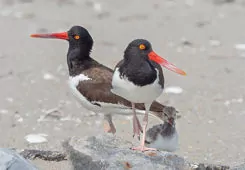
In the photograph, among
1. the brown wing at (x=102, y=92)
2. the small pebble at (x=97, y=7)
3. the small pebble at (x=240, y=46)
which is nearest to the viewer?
the brown wing at (x=102, y=92)

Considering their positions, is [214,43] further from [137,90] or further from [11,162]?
A: [11,162]

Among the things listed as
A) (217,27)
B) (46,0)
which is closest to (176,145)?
(217,27)

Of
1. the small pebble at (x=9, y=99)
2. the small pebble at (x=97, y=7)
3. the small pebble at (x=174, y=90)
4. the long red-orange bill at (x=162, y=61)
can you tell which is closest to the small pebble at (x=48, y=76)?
the small pebble at (x=9, y=99)

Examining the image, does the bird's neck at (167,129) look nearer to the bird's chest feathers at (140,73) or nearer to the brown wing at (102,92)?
the brown wing at (102,92)

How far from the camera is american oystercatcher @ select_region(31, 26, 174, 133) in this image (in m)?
5.58

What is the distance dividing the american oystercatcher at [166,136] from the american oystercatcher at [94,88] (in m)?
0.09

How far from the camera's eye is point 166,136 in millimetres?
5461

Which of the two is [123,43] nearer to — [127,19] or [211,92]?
[127,19]

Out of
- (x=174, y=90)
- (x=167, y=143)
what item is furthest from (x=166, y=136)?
(x=174, y=90)

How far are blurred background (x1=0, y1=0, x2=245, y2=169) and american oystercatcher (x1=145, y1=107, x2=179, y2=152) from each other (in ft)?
0.82

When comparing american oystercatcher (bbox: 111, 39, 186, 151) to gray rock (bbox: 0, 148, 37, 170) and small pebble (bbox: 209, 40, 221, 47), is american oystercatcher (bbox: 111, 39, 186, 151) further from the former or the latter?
small pebble (bbox: 209, 40, 221, 47)

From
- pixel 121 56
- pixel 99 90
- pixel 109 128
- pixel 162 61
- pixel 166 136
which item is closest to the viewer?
pixel 162 61

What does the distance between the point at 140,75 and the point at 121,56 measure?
344 centimetres

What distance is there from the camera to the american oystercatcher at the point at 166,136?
5.46 meters
